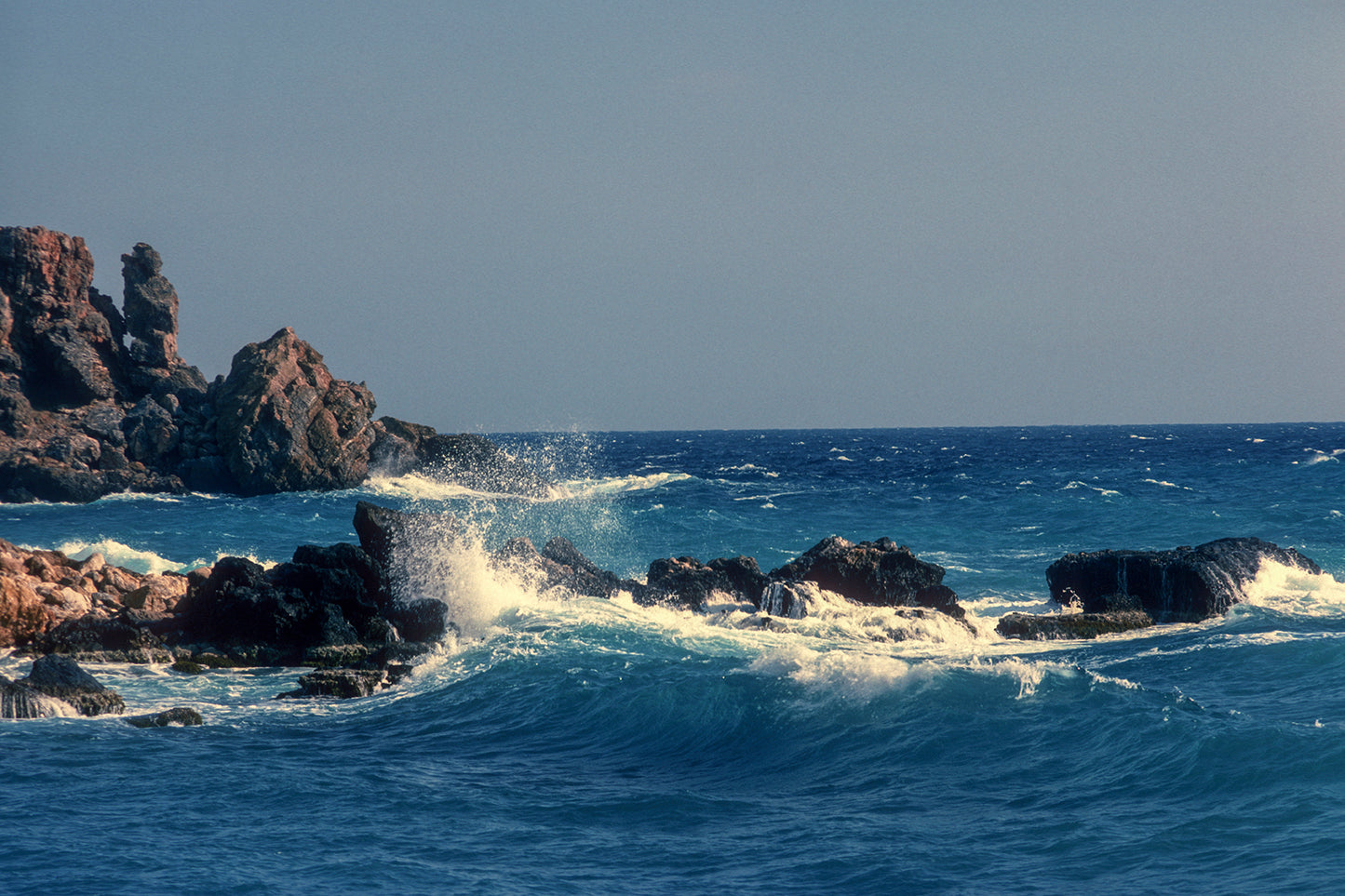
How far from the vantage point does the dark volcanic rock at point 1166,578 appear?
2095 cm

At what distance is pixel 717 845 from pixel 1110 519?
32405 mm

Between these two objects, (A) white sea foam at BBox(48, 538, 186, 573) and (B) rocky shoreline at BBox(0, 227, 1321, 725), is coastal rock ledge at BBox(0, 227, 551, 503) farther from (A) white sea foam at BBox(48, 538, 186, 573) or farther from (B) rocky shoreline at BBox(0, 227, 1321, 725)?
(B) rocky shoreline at BBox(0, 227, 1321, 725)

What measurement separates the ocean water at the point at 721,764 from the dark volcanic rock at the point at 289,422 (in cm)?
3531

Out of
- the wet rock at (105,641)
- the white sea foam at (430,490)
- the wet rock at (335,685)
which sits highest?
the white sea foam at (430,490)

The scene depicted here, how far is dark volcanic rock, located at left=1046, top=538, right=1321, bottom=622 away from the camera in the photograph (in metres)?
21.0

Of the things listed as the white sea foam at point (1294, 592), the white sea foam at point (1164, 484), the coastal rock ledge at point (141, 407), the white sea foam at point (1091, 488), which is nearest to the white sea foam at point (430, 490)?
the coastal rock ledge at point (141, 407)

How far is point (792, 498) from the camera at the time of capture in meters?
50.3

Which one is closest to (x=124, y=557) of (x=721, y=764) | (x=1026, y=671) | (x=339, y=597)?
(x=339, y=597)

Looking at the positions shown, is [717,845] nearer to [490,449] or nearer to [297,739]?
[297,739]

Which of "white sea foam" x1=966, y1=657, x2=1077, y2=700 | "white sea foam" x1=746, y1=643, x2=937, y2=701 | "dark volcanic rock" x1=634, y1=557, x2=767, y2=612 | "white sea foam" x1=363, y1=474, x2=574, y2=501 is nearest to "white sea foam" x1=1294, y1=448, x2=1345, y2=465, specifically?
"white sea foam" x1=363, y1=474, x2=574, y2=501

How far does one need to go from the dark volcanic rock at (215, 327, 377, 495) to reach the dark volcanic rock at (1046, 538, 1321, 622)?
41704 mm

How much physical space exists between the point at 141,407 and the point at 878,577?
46855 millimetres

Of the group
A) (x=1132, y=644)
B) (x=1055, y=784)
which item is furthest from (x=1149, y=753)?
(x=1132, y=644)

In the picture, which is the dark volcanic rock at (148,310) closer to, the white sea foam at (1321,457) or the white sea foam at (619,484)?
the white sea foam at (619,484)
